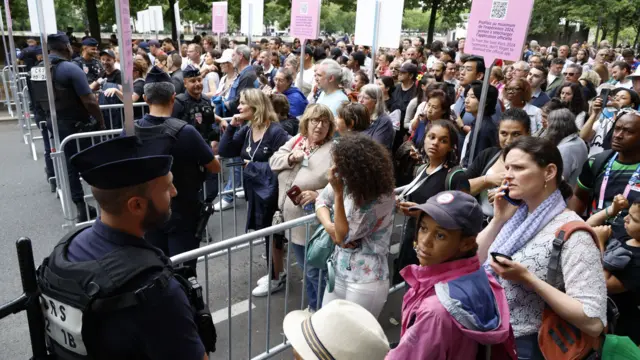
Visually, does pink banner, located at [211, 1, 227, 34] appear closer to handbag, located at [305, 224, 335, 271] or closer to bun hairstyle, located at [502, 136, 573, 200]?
handbag, located at [305, 224, 335, 271]

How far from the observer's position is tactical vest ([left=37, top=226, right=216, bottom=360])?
58.9 inches

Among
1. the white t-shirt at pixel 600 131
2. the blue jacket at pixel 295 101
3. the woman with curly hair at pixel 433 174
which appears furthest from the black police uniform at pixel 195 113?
the white t-shirt at pixel 600 131

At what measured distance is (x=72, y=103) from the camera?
584cm

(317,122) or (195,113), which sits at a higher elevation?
(317,122)

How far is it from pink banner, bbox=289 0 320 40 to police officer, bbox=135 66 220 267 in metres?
3.61

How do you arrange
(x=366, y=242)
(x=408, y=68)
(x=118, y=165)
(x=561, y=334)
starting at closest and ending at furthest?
(x=118, y=165) → (x=561, y=334) → (x=366, y=242) → (x=408, y=68)

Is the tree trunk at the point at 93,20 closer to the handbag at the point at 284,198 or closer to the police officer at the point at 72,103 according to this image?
the police officer at the point at 72,103

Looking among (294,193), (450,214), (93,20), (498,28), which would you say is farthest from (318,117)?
(93,20)

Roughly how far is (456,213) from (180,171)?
7.71 feet

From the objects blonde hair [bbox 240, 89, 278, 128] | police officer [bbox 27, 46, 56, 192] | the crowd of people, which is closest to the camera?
the crowd of people

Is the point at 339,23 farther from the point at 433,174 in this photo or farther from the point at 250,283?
the point at 250,283

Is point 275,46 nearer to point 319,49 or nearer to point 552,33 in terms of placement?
point 319,49

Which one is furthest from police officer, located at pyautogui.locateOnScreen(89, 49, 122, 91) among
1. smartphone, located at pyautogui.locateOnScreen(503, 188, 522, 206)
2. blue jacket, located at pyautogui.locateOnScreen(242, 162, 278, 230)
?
smartphone, located at pyautogui.locateOnScreen(503, 188, 522, 206)

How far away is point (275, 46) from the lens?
13.3 metres
